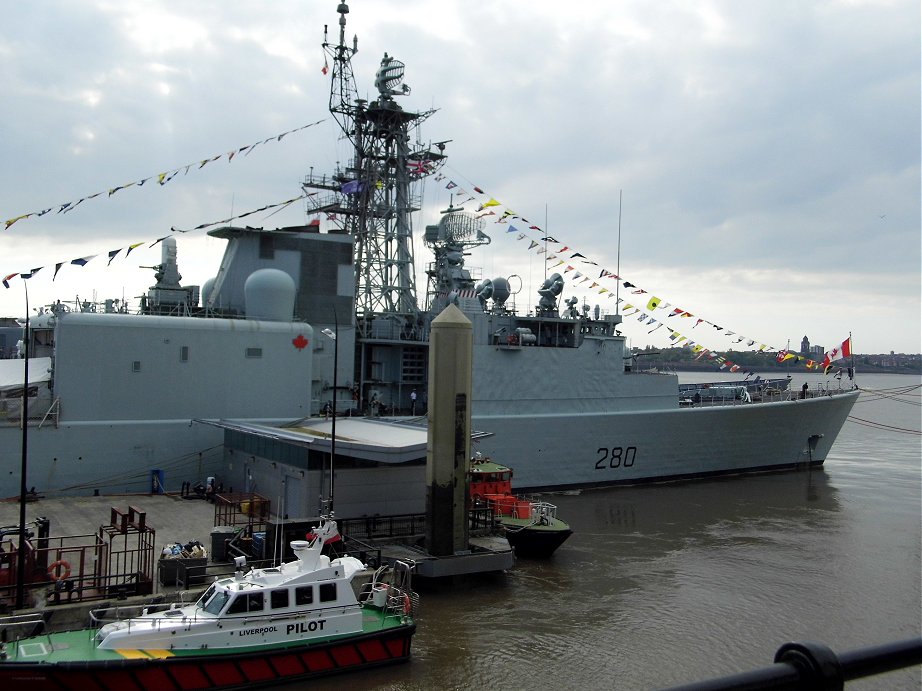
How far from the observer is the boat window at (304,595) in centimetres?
1155

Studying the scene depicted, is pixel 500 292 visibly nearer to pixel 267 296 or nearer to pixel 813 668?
pixel 267 296

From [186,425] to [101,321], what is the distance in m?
3.54

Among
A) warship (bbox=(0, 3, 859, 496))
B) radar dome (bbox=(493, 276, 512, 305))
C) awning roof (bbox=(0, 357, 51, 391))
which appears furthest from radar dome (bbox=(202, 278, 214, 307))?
radar dome (bbox=(493, 276, 512, 305))

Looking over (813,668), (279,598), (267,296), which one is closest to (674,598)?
(279,598)

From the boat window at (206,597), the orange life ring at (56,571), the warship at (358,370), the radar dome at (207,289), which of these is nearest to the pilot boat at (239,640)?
the boat window at (206,597)

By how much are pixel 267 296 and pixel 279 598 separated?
13.9 metres

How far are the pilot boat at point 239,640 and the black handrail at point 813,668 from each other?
10.3 meters

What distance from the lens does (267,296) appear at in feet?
78.5

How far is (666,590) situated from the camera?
16719 mm

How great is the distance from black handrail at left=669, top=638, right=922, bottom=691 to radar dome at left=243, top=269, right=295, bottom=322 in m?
23.2

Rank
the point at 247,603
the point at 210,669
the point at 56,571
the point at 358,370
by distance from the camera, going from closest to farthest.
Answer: the point at 210,669 → the point at 247,603 → the point at 56,571 → the point at 358,370

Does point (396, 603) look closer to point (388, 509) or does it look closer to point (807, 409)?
point (388, 509)

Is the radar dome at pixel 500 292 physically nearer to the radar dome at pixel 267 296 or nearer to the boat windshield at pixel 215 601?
the radar dome at pixel 267 296

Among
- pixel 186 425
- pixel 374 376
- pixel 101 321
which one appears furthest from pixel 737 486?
pixel 101 321
